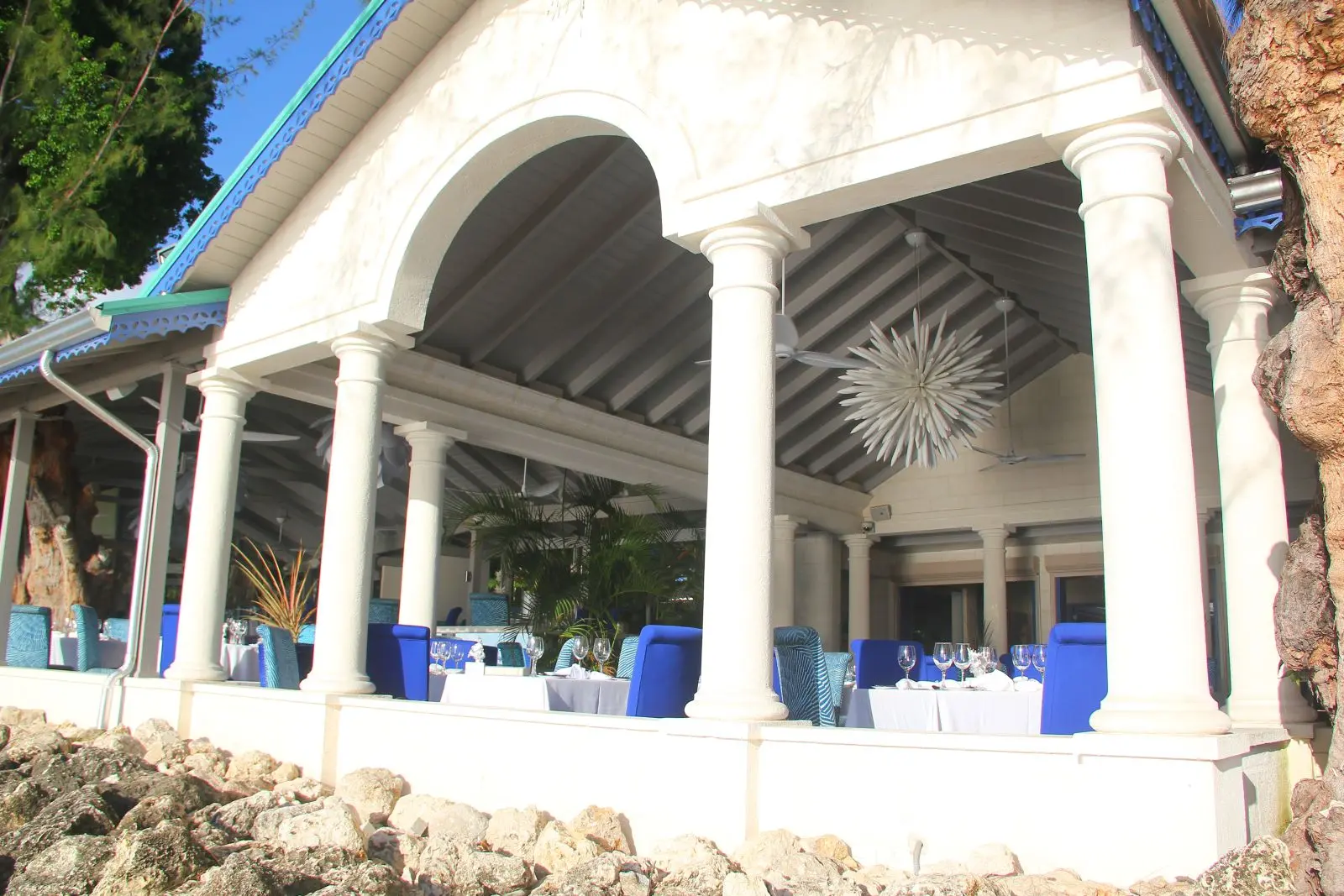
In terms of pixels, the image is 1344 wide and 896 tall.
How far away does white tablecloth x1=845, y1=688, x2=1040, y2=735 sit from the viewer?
5.27m

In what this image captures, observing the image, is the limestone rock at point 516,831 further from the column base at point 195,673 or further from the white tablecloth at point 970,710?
the column base at point 195,673

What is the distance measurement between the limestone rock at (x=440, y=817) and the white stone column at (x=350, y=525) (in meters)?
1.02

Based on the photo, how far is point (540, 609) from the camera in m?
8.85

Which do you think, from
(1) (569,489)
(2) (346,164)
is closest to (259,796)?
(2) (346,164)

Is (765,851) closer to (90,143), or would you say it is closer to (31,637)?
(31,637)

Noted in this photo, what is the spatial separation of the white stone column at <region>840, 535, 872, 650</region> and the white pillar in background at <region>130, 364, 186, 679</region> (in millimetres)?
7597

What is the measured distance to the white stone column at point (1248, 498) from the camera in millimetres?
4766

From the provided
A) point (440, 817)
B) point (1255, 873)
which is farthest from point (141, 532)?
point (1255, 873)

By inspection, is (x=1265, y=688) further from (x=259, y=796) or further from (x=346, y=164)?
(x=346, y=164)

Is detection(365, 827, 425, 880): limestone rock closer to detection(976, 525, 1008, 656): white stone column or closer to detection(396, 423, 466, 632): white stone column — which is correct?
detection(396, 423, 466, 632): white stone column

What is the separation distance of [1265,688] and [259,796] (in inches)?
181

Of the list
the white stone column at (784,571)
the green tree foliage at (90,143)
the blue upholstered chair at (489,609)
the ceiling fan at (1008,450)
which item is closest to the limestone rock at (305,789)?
the ceiling fan at (1008,450)

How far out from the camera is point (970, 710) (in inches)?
209

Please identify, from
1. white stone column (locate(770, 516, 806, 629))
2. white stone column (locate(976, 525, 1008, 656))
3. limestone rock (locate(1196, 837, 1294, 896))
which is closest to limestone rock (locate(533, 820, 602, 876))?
limestone rock (locate(1196, 837, 1294, 896))
